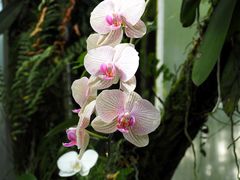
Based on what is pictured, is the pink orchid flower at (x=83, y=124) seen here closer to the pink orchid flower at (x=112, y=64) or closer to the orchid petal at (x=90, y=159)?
the pink orchid flower at (x=112, y=64)

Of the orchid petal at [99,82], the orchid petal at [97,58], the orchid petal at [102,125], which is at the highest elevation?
the orchid petal at [97,58]

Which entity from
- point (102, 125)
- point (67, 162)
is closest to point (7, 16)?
point (67, 162)

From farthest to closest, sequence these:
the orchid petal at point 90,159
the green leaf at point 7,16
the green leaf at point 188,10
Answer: the green leaf at point 7,16 → the orchid petal at point 90,159 → the green leaf at point 188,10

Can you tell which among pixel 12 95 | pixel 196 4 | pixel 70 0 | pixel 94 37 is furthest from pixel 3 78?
pixel 94 37

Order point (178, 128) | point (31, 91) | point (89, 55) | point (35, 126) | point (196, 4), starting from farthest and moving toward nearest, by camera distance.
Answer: point (35, 126)
point (31, 91)
point (178, 128)
point (196, 4)
point (89, 55)

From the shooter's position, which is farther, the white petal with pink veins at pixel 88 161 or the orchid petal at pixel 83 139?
the white petal with pink veins at pixel 88 161

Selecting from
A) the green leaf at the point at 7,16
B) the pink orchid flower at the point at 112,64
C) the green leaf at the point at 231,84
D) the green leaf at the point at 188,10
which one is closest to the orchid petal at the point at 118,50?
the pink orchid flower at the point at 112,64

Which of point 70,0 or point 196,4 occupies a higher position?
point 196,4

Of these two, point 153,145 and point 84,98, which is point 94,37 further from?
point 153,145
